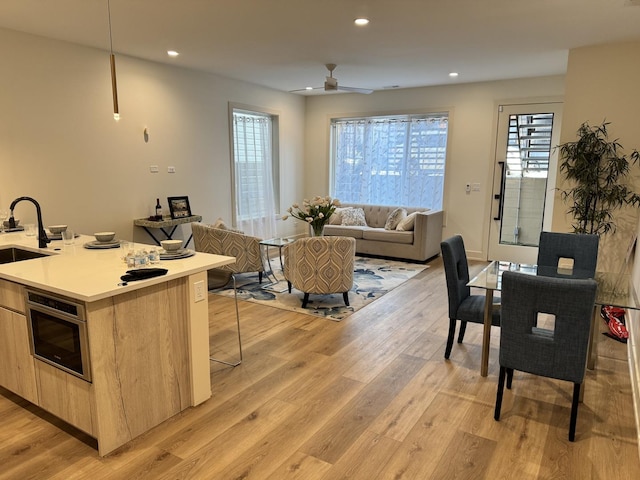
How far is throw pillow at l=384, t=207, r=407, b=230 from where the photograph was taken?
6.90 meters

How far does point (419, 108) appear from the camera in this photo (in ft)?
23.1

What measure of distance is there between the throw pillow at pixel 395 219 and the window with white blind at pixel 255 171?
6.63ft

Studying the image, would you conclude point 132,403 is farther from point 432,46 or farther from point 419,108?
point 419,108

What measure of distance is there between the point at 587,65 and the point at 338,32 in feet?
8.63

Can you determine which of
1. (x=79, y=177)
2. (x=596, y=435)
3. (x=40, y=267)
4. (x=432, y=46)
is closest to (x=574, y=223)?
(x=432, y=46)

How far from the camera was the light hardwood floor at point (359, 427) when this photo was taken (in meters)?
2.12

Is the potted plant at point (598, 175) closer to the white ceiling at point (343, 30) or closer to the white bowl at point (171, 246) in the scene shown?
the white ceiling at point (343, 30)

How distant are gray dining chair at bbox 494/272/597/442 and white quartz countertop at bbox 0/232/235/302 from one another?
1.68 metres

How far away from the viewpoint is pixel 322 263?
4.32m

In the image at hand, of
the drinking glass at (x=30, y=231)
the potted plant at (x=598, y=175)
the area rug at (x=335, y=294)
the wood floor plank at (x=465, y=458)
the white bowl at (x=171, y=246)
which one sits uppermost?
the potted plant at (x=598, y=175)

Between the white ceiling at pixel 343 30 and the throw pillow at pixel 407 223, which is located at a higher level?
the white ceiling at pixel 343 30

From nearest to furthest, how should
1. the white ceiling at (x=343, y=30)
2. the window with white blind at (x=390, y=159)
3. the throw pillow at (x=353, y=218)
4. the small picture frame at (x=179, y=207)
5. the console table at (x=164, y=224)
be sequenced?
the white ceiling at (x=343, y=30)
the console table at (x=164, y=224)
the small picture frame at (x=179, y=207)
the window with white blind at (x=390, y=159)
the throw pillow at (x=353, y=218)

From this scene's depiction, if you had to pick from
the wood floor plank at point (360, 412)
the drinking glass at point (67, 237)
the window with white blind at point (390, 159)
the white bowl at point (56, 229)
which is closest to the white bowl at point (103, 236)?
the drinking glass at point (67, 237)

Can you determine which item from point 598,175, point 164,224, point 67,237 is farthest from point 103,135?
point 598,175
